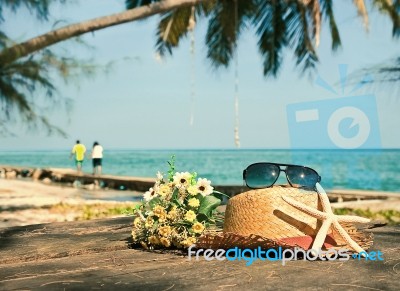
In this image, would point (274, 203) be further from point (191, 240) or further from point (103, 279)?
point (103, 279)

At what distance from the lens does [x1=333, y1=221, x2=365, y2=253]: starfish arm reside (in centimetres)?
289

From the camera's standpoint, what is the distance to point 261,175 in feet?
Answer: 10.3

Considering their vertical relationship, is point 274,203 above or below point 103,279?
above

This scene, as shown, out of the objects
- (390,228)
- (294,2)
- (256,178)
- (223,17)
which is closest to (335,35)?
(294,2)

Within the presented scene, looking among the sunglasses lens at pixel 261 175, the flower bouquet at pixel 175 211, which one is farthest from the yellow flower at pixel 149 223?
the sunglasses lens at pixel 261 175

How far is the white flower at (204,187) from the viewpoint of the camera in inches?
131

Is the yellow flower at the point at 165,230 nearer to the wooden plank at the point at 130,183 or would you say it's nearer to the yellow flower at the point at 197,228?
the yellow flower at the point at 197,228

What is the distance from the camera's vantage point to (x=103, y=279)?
2.50 m

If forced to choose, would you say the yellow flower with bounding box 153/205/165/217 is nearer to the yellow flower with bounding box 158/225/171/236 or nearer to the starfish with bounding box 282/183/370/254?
the yellow flower with bounding box 158/225/171/236

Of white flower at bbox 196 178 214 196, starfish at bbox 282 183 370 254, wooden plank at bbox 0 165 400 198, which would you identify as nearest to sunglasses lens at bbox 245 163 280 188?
starfish at bbox 282 183 370 254

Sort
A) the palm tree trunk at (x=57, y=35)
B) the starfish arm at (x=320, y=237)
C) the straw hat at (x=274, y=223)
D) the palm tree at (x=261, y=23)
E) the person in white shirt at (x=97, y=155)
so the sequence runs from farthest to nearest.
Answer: the person in white shirt at (x=97, y=155) < the palm tree at (x=261, y=23) < the palm tree trunk at (x=57, y=35) < the straw hat at (x=274, y=223) < the starfish arm at (x=320, y=237)

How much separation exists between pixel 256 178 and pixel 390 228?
177 cm

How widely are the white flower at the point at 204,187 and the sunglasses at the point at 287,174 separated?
1.03ft

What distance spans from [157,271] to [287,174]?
3.15 ft
